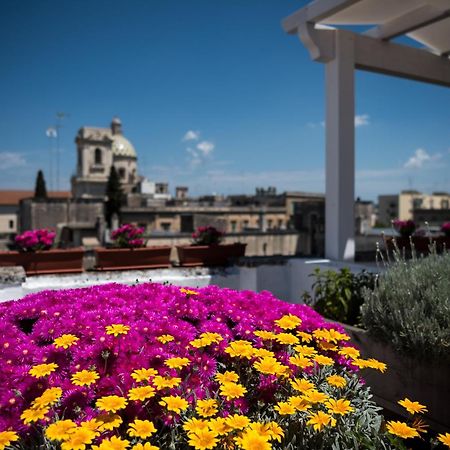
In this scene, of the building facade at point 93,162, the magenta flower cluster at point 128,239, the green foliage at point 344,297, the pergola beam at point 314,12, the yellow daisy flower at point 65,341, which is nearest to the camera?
the yellow daisy flower at point 65,341

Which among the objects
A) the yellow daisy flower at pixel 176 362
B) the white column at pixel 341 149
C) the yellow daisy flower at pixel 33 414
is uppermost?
the white column at pixel 341 149

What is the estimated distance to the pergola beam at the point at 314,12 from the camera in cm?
595

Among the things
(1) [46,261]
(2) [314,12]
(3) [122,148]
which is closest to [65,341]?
(1) [46,261]

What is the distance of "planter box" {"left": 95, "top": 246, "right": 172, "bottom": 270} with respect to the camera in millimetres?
6387

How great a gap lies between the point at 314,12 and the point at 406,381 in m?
5.22

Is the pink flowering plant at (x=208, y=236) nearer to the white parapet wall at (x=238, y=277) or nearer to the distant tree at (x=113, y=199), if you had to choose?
the white parapet wall at (x=238, y=277)

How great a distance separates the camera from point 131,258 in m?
6.55

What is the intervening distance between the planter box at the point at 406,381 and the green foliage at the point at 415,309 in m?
0.09

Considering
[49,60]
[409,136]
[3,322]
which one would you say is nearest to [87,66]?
[49,60]

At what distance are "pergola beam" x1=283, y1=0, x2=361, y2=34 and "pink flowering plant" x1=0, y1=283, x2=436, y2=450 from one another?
4.96m

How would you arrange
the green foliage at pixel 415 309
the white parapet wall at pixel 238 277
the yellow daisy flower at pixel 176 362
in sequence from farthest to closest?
the white parapet wall at pixel 238 277, the green foliage at pixel 415 309, the yellow daisy flower at pixel 176 362

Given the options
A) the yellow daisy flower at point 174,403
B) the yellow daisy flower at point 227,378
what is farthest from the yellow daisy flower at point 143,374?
the yellow daisy flower at point 227,378

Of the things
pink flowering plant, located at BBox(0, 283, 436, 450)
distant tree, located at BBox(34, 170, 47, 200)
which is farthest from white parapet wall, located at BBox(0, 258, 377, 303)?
distant tree, located at BBox(34, 170, 47, 200)

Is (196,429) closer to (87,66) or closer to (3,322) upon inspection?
(3,322)
